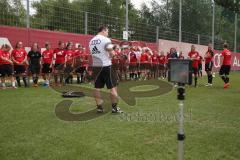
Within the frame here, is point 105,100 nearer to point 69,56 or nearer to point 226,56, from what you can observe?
point 69,56

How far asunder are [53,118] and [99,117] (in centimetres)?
97

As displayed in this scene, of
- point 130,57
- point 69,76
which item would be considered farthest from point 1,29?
point 130,57

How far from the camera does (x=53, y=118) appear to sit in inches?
290

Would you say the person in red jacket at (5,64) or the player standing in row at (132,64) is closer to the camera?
the person in red jacket at (5,64)

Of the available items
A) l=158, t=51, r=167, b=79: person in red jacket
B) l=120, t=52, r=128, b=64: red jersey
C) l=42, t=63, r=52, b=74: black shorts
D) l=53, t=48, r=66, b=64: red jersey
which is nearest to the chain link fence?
l=53, t=48, r=66, b=64: red jersey

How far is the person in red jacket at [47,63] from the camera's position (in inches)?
591

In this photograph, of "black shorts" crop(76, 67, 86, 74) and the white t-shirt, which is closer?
the white t-shirt

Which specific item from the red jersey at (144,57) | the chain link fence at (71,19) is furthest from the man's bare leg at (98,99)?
the red jersey at (144,57)

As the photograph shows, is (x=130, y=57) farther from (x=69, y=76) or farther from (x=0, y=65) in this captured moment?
(x=0, y=65)

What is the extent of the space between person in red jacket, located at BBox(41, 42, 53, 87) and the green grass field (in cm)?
617

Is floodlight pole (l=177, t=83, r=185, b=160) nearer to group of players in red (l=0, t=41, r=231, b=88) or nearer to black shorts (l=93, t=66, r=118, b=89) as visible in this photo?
black shorts (l=93, t=66, r=118, b=89)

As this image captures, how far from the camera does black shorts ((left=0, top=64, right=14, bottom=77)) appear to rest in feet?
44.7

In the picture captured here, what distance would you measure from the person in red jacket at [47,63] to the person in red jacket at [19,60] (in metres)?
0.95

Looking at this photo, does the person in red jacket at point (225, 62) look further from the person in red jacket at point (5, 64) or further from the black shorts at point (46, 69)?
the person in red jacket at point (5, 64)
